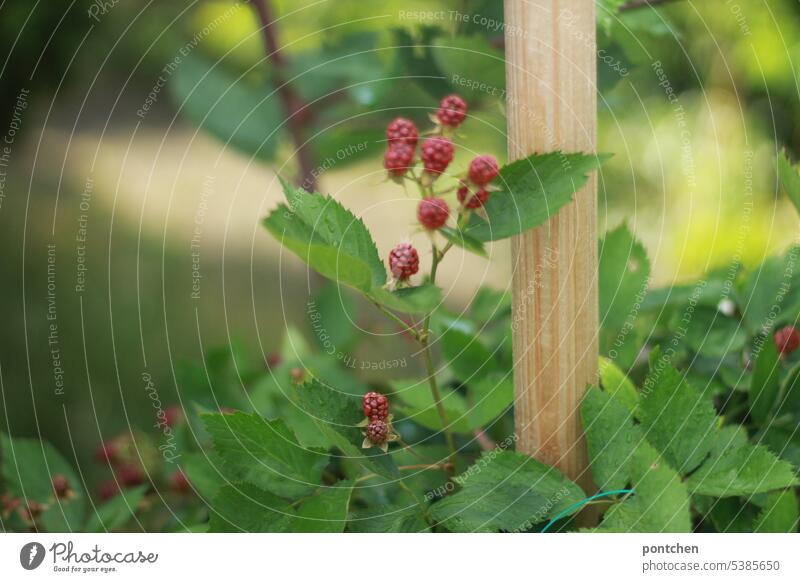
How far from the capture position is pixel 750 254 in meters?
0.89

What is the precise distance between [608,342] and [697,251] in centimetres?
53

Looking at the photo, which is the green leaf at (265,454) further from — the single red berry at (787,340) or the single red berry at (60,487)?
the single red berry at (787,340)

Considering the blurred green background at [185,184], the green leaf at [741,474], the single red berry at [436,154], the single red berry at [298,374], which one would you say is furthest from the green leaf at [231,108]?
the green leaf at [741,474]

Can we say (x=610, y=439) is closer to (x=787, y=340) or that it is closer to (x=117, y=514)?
(x=787, y=340)

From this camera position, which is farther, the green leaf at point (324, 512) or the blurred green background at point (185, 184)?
the blurred green background at point (185, 184)

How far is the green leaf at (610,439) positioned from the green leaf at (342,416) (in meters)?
0.09

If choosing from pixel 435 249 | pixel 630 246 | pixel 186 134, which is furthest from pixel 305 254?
pixel 186 134

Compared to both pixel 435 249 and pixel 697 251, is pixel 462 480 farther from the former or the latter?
pixel 697 251

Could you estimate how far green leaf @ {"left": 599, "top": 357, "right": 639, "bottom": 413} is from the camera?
0.40 metres

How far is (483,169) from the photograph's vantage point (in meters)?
0.35

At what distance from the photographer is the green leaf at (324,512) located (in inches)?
14.5

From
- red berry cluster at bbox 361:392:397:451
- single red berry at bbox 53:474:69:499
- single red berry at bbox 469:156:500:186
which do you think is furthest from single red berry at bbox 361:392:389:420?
single red berry at bbox 53:474:69:499

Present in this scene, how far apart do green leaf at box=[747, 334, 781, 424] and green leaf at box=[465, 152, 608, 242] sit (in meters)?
0.15

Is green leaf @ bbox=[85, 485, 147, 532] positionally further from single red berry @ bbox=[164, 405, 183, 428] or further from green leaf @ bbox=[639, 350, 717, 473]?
green leaf @ bbox=[639, 350, 717, 473]
